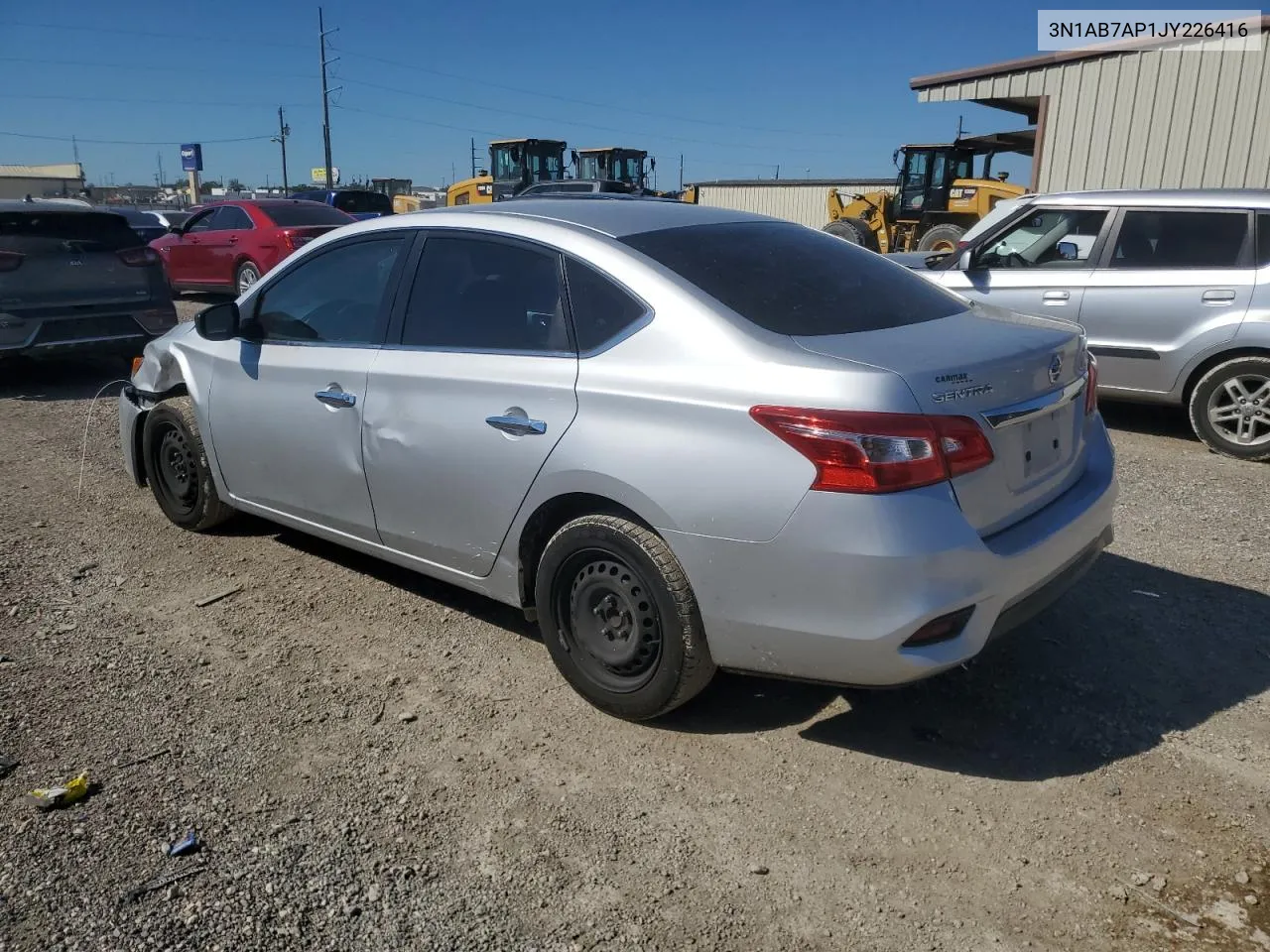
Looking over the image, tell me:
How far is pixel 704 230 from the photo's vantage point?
12.1 ft

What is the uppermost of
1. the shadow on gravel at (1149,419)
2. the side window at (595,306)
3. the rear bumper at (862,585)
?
the side window at (595,306)

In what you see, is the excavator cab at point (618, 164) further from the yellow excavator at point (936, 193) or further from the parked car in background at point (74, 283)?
the parked car in background at point (74, 283)

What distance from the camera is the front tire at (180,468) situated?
4.96m

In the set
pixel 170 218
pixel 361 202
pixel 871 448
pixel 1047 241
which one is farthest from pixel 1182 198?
pixel 170 218

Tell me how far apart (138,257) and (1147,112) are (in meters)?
12.2

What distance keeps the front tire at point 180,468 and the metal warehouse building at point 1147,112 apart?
1270cm

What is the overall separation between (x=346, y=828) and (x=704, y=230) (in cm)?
232

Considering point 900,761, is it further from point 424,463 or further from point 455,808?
point 424,463

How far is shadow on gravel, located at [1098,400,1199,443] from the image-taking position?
7.48 metres

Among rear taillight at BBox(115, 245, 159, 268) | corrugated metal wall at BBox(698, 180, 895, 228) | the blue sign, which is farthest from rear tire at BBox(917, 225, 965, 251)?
the blue sign

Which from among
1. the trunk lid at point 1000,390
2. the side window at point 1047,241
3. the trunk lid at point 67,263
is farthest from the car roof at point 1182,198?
the trunk lid at point 67,263

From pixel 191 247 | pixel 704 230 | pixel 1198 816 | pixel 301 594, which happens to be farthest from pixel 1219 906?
pixel 191 247

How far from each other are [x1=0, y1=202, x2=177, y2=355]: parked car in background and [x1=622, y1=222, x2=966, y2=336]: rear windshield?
7002 mm

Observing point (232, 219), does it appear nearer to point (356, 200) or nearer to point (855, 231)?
point (356, 200)
